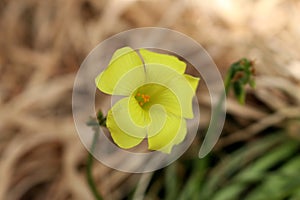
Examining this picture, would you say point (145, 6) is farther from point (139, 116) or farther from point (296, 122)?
point (139, 116)

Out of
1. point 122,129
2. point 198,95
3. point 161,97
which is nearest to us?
point 122,129

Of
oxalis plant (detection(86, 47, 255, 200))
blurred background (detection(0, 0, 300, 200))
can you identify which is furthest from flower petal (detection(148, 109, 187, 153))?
blurred background (detection(0, 0, 300, 200))

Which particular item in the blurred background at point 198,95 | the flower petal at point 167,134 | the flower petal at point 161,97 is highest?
the blurred background at point 198,95

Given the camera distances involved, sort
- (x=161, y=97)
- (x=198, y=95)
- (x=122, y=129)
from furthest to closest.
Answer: (x=198, y=95) < (x=161, y=97) < (x=122, y=129)

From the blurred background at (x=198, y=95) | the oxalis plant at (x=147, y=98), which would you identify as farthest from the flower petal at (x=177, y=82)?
the blurred background at (x=198, y=95)

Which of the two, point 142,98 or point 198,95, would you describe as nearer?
point 142,98

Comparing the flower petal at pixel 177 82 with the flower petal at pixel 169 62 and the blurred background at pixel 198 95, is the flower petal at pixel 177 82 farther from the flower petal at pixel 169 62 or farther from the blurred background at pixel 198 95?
the blurred background at pixel 198 95

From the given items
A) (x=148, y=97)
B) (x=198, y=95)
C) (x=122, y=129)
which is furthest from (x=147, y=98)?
(x=198, y=95)

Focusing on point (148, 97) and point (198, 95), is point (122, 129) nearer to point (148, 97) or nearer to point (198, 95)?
point (148, 97)
